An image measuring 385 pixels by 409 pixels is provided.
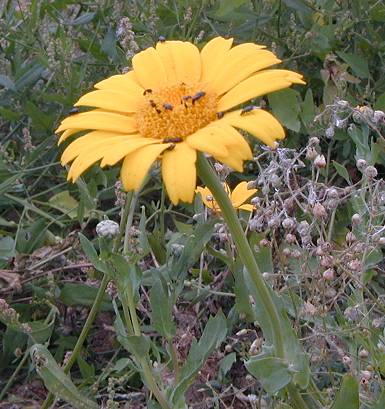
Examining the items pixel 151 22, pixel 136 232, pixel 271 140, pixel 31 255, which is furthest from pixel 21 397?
pixel 271 140

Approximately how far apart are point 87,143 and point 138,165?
4.8 inches

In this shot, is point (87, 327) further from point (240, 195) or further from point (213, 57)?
point (213, 57)

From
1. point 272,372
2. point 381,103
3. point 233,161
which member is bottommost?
point 381,103

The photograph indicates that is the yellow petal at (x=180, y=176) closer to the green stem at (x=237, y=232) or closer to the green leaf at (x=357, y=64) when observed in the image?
the green stem at (x=237, y=232)

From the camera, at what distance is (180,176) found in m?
1.03

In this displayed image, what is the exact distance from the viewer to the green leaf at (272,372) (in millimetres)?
1200

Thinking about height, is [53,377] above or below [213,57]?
below

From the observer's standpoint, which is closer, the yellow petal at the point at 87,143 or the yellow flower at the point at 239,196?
the yellow petal at the point at 87,143

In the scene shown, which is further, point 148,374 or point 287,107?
point 287,107

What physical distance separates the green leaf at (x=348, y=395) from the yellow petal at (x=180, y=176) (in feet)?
1.20

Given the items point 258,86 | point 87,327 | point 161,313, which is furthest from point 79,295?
point 258,86

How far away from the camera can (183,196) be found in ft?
3.38

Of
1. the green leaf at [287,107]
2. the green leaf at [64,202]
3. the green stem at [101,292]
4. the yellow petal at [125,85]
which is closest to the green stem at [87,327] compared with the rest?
the green stem at [101,292]

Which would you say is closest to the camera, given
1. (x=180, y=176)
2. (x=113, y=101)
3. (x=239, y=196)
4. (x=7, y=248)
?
(x=180, y=176)
